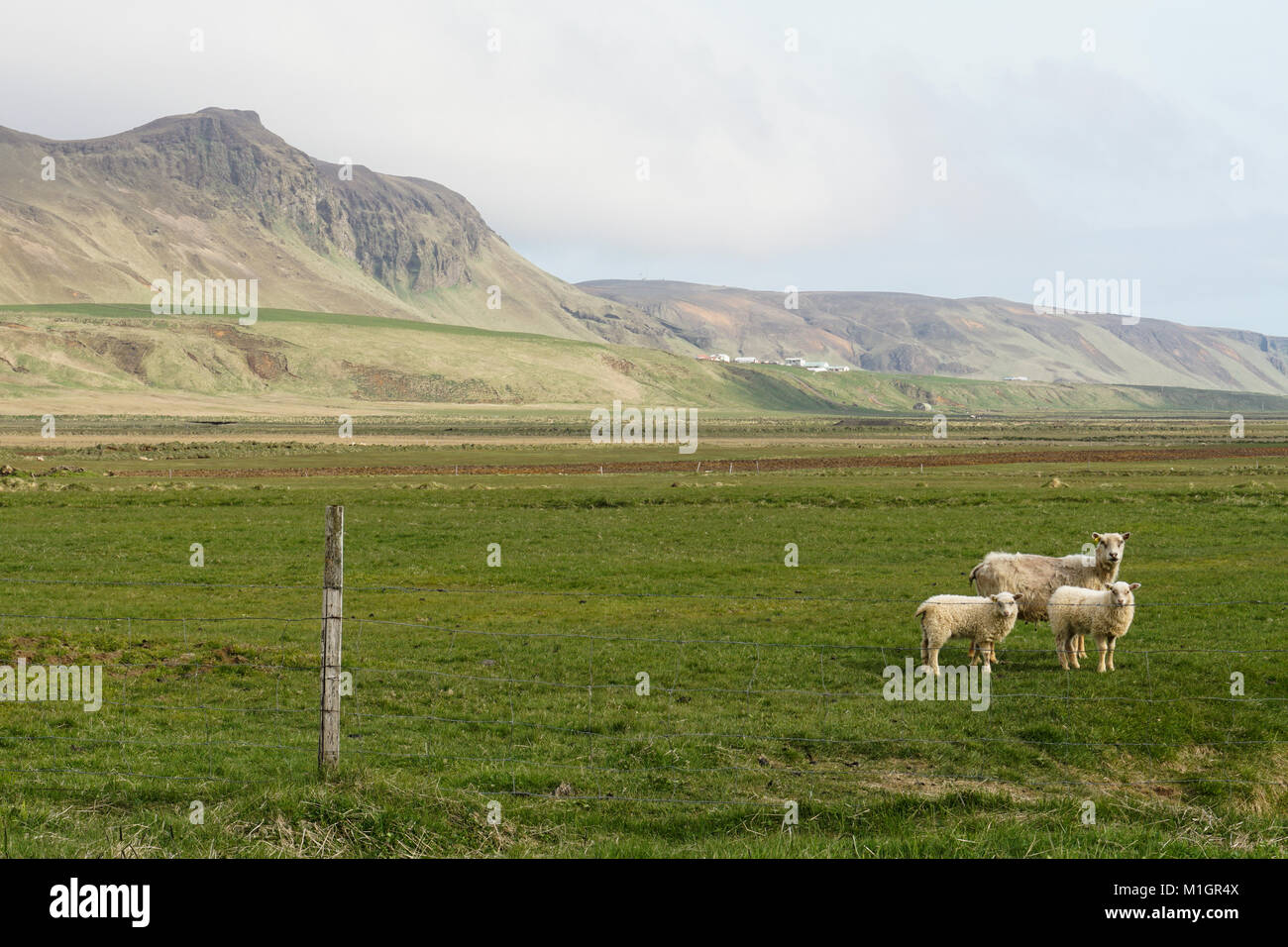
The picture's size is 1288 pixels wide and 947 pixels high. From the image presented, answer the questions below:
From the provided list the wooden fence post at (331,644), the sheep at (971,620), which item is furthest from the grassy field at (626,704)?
the sheep at (971,620)

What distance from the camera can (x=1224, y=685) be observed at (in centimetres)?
1590

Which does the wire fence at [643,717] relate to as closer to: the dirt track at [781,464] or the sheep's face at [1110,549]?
the sheep's face at [1110,549]

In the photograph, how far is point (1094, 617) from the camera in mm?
17250

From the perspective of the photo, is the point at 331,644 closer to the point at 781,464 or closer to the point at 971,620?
the point at 971,620

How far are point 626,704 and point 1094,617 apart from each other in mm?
8081

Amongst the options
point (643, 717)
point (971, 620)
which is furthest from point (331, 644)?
point (971, 620)

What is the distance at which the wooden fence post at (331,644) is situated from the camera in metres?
10.2

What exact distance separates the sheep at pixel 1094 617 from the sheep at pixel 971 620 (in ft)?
2.54

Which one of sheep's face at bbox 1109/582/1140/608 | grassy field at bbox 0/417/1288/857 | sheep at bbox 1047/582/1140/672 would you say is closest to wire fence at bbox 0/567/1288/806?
grassy field at bbox 0/417/1288/857

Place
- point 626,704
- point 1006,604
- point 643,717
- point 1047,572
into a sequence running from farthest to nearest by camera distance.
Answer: point 1047,572, point 1006,604, point 626,704, point 643,717

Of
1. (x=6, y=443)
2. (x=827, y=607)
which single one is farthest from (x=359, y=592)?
(x=6, y=443)

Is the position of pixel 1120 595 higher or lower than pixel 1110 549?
lower

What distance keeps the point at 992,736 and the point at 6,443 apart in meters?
118
